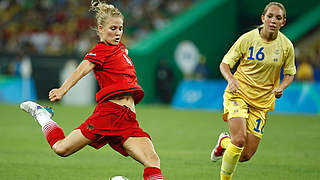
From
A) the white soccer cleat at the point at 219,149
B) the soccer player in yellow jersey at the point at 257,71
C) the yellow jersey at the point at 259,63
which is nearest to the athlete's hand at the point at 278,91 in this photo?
the soccer player in yellow jersey at the point at 257,71

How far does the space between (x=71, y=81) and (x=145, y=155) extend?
1.10 meters

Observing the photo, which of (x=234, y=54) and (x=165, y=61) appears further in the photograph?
(x=165, y=61)

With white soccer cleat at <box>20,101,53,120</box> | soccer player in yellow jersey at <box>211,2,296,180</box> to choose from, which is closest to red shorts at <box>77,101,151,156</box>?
white soccer cleat at <box>20,101,53,120</box>

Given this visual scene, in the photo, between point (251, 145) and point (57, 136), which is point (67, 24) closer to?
point (251, 145)

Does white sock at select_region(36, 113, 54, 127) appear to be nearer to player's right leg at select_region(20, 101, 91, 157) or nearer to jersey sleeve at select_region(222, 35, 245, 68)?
player's right leg at select_region(20, 101, 91, 157)

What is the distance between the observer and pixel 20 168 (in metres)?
9.11

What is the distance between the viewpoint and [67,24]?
1286 inches

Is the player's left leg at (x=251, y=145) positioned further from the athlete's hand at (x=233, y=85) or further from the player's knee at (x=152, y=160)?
the player's knee at (x=152, y=160)

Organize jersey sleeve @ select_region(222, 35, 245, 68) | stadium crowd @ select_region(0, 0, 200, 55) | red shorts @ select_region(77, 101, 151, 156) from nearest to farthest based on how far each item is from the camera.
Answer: red shorts @ select_region(77, 101, 151, 156)
jersey sleeve @ select_region(222, 35, 245, 68)
stadium crowd @ select_region(0, 0, 200, 55)

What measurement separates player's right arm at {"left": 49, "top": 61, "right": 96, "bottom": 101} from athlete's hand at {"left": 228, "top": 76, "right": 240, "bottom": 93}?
184 centimetres

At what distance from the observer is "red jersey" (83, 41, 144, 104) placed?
6.53 meters

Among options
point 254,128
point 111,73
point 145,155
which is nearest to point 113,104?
point 111,73

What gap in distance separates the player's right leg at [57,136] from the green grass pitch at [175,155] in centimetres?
122

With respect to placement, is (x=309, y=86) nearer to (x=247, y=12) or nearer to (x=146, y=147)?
(x=247, y=12)
